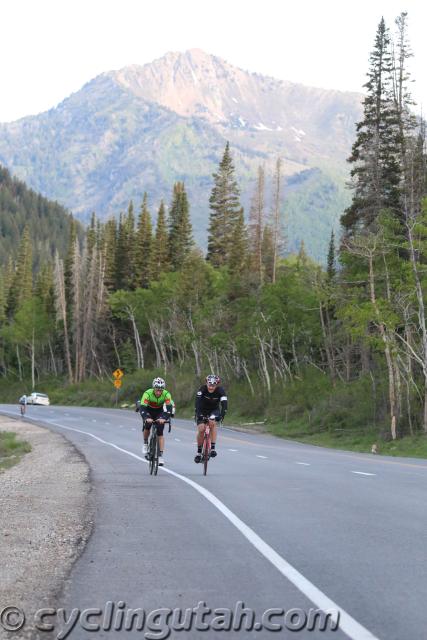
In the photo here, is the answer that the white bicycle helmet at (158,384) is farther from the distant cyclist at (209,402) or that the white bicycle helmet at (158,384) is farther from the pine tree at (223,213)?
the pine tree at (223,213)

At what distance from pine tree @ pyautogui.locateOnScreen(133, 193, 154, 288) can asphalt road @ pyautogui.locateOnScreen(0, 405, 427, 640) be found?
256 feet

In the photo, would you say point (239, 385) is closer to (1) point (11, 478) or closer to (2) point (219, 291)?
(2) point (219, 291)

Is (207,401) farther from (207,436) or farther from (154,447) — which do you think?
(154,447)

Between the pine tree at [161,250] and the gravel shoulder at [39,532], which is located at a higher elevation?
the pine tree at [161,250]

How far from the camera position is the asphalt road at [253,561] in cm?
602

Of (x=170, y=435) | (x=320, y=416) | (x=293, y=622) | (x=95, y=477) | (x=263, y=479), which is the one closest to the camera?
(x=293, y=622)

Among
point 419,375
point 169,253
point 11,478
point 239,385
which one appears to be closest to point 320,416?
point 419,375

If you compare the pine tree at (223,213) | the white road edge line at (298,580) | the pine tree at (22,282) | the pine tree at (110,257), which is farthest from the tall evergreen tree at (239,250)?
the white road edge line at (298,580)

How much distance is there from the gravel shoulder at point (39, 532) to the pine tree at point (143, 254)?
7254cm

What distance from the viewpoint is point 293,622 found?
6008mm

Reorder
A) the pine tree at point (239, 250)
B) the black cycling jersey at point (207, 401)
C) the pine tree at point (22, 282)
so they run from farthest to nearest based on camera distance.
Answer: the pine tree at point (22, 282), the pine tree at point (239, 250), the black cycling jersey at point (207, 401)

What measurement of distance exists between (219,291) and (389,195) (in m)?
27.3

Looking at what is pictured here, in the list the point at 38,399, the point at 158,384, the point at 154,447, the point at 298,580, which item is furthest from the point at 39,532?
Result: the point at 38,399

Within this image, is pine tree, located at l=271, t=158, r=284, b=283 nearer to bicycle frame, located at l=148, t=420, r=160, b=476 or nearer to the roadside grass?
the roadside grass
